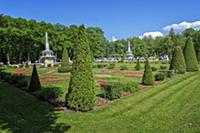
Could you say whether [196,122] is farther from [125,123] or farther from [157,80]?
[157,80]

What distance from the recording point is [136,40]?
372 feet

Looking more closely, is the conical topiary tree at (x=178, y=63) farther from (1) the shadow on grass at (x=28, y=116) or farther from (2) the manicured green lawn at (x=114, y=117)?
(1) the shadow on grass at (x=28, y=116)

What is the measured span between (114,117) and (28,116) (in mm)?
4049

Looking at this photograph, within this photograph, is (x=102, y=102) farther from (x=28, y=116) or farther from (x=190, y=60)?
(x=190, y=60)

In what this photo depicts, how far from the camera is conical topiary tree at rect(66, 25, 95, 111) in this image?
11.8 m

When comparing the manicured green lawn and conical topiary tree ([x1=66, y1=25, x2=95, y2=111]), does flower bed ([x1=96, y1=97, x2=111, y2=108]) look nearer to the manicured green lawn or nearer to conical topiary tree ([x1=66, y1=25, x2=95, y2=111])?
the manicured green lawn

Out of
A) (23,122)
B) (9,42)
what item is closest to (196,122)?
(23,122)

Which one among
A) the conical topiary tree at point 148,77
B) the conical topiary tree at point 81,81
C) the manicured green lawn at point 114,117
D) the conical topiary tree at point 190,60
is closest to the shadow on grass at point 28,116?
the manicured green lawn at point 114,117

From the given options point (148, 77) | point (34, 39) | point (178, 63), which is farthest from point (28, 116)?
point (34, 39)

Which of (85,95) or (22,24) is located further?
(22,24)

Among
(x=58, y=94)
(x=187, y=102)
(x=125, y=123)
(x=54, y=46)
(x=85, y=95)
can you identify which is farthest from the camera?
(x=54, y=46)

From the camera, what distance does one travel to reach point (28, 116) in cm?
1116

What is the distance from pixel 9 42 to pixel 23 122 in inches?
2045

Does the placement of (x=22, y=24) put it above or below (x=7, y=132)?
above
